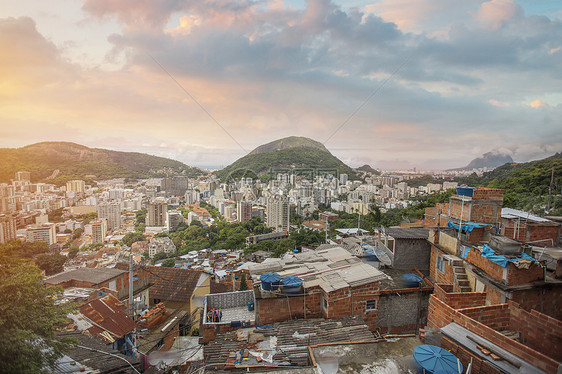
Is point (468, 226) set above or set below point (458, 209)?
below

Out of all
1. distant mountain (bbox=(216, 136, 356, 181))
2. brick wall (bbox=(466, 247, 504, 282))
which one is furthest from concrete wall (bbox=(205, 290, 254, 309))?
distant mountain (bbox=(216, 136, 356, 181))

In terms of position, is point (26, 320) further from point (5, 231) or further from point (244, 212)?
point (244, 212)

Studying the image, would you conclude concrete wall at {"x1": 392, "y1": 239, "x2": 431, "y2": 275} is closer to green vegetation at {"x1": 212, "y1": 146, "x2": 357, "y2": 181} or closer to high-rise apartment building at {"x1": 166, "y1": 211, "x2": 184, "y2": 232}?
high-rise apartment building at {"x1": 166, "y1": 211, "x2": 184, "y2": 232}

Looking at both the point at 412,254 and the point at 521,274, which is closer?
the point at 521,274

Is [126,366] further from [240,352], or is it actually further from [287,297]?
[287,297]

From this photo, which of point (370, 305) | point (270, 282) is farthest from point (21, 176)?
point (370, 305)

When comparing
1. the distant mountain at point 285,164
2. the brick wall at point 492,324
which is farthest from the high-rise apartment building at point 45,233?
the distant mountain at point 285,164
